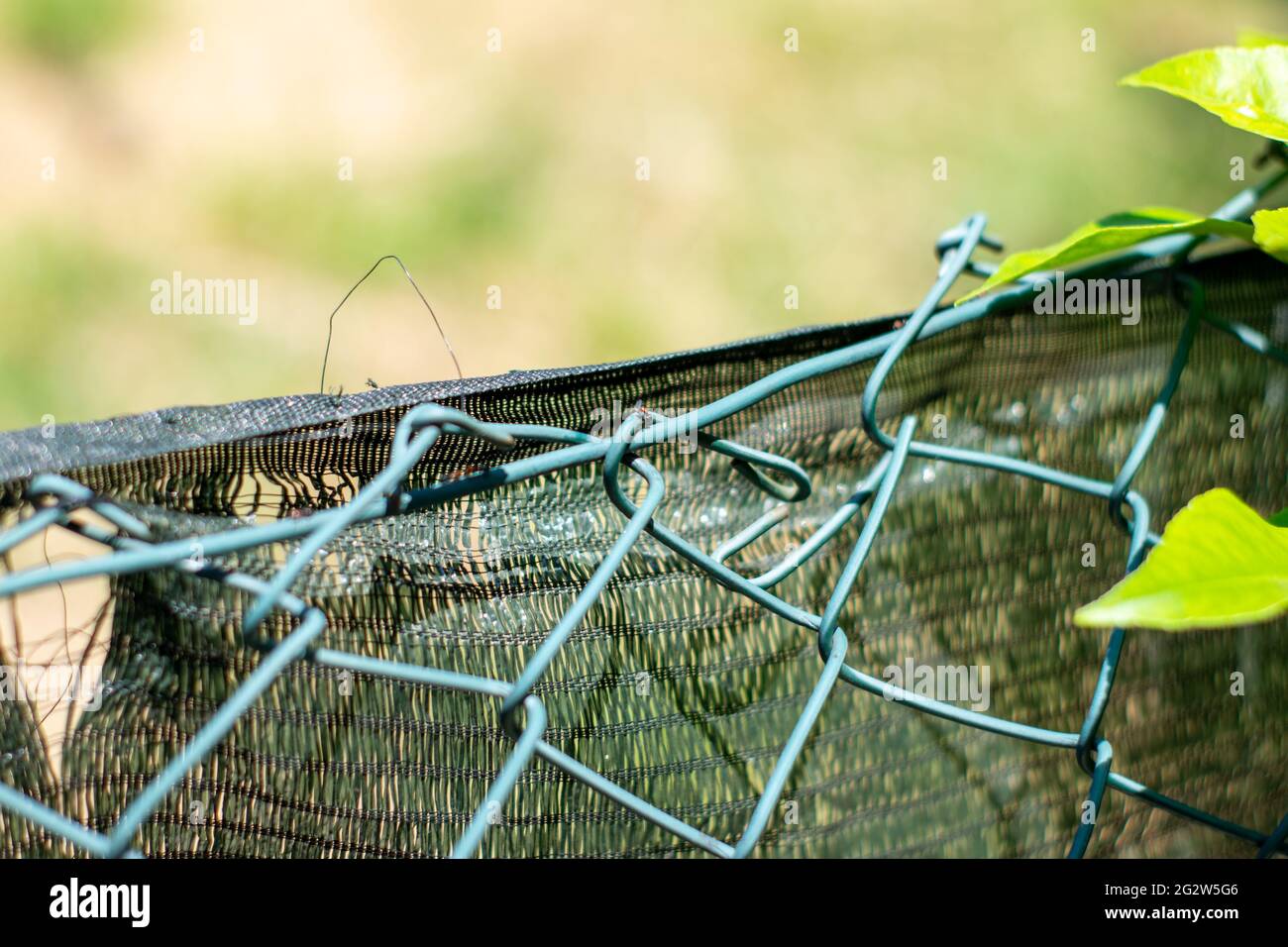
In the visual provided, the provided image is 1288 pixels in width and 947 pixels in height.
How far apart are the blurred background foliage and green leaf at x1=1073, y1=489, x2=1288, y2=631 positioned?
209 centimetres

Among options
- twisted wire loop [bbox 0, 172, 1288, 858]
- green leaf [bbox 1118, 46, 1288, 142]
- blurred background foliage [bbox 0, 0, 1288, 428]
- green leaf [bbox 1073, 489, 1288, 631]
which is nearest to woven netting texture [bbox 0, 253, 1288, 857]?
twisted wire loop [bbox 0, 172, 1288, 858]

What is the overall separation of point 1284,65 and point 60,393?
8.10 ft

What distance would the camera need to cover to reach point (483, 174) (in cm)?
304

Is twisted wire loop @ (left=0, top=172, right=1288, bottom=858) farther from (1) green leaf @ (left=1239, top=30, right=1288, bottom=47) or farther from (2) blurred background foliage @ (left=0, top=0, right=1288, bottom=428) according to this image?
(2) blurred background foliage @ (left=0, top=0, right=1288, bottom=428)

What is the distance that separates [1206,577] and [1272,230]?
0.31 m

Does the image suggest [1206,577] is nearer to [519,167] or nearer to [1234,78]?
[1234,78]

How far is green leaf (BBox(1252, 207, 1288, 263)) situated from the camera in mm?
810

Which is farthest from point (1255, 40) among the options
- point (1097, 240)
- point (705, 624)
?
point (705, 624)

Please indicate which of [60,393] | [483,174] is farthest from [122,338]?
[483,174]

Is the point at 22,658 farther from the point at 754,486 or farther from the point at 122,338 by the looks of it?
the point at 122,338

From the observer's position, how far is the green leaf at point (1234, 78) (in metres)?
0.85

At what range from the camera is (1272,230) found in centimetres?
82

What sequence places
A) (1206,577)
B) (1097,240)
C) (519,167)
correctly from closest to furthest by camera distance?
(1206,577) → (1097,240) → (519,167)

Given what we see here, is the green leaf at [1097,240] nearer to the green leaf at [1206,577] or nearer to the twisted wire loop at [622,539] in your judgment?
the twisted wire loop at [622,539]
